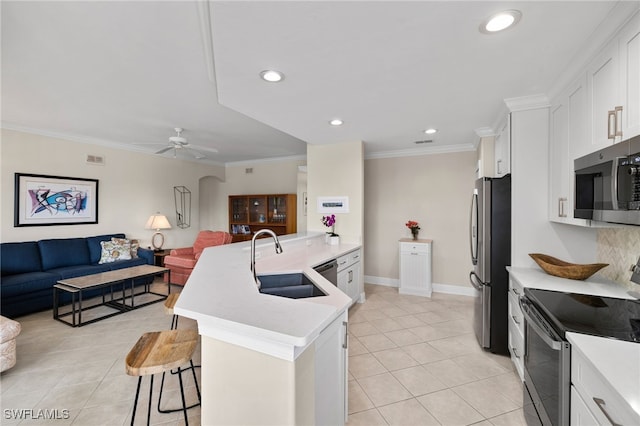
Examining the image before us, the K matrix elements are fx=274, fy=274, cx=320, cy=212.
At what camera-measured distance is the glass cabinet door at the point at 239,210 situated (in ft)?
21.6

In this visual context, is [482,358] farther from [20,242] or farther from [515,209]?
[20,242]

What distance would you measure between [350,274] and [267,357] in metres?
2.70

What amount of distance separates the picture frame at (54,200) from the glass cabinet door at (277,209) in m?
3.14

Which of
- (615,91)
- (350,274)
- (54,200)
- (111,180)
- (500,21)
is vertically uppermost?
(500,21)

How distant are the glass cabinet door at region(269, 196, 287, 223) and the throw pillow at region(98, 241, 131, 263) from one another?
273cm

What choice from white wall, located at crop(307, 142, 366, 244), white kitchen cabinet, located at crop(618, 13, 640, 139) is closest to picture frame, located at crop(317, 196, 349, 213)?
white wall, located at crop(307, 142, 366, 244)

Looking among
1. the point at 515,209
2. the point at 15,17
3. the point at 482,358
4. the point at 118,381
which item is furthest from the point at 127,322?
the point at 515,209

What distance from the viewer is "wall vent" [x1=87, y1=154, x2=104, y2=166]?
4.66 metres

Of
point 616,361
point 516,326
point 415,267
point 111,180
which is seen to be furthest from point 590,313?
point 111,180

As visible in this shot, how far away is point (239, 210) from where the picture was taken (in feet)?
21.9

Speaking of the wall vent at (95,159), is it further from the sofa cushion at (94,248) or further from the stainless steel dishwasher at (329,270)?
the stainless steel dishwasher at (329,270)

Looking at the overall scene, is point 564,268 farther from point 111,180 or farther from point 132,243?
point 111,180

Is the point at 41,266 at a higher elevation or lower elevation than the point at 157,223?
lower

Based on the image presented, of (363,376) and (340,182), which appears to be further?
(340,182)
